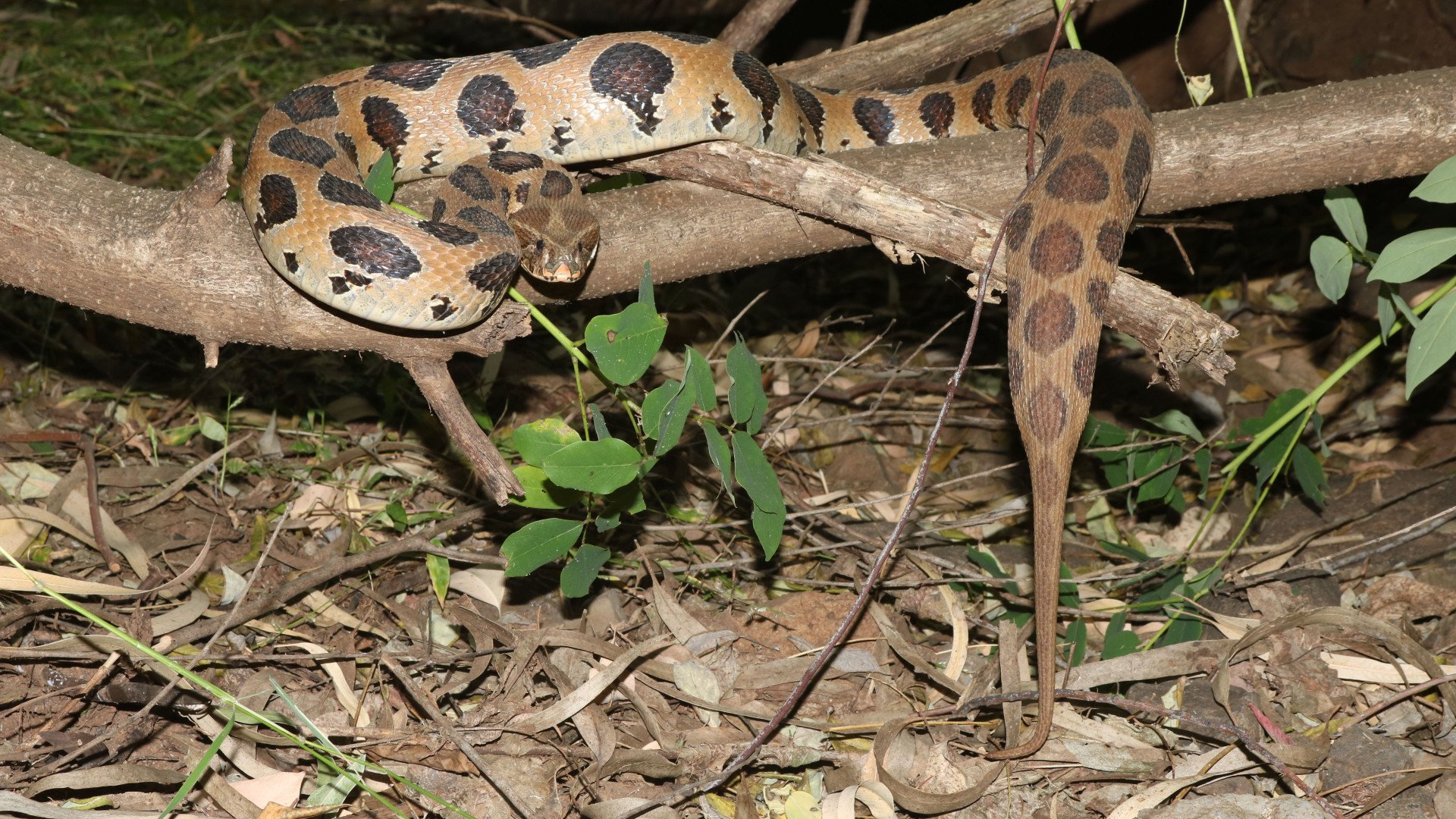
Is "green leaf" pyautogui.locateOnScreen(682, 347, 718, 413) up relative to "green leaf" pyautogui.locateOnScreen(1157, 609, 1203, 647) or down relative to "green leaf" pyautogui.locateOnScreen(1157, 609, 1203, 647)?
up

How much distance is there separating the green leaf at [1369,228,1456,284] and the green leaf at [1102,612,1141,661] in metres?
1.91

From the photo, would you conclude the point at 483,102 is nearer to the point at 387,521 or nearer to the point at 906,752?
the point at 387,521

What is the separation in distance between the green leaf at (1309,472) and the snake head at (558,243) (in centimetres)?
380

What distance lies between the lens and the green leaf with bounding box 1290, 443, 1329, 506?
5.61 metres

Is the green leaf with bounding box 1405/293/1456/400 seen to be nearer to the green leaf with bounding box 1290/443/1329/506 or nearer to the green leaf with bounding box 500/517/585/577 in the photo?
the green leaf with bounding box 1290/443/1329/506

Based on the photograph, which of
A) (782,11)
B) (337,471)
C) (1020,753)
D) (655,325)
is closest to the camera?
(655,325)

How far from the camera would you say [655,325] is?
13.5 feet

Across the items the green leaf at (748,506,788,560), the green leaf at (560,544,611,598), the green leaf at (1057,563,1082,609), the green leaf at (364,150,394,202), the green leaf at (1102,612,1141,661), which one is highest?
the green leaf at (364,150,394,202)

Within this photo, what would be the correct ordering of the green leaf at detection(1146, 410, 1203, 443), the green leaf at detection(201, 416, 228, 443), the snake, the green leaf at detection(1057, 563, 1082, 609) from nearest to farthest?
the snake
the green leaf at detection(1057, 563, 1082, 609)
the green leaf at detection(1146, 410, 1203, 443)
the green leaf at detection(201, 416, 228, 443)

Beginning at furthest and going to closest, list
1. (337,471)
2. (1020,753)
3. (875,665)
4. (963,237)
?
1. (337,471)
2. (875,665)
3. (963,237)
4. (1020,753)

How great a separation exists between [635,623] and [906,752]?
141cm

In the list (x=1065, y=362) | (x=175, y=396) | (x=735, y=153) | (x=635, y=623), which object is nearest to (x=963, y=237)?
(x=1065, y=362)

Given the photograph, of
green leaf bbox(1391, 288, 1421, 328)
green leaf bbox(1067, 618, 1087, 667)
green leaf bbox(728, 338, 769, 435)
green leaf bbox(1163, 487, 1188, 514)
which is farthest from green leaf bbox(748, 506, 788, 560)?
green leaf bbox(1391, 288, 1421, 328)

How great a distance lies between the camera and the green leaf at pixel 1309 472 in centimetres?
561
